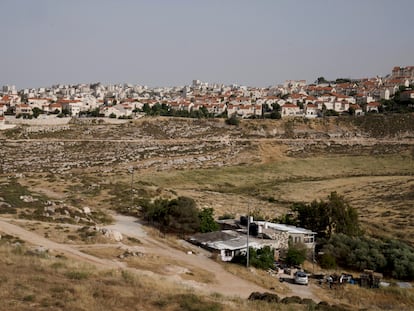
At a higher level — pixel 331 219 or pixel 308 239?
pixel 331 219

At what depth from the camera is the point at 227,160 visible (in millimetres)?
72250

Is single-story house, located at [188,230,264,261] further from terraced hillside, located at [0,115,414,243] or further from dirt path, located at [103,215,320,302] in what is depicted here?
terraced hillside, located at [0,115,414,243]

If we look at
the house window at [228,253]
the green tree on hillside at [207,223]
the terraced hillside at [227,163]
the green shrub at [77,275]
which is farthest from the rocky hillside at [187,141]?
the green shrub at [77,275]

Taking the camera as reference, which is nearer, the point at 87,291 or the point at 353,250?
the point at 87,291

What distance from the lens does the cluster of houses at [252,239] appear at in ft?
87.0

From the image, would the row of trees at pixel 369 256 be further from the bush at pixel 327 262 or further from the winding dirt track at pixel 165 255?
the winding dirt track at pixel 165 255

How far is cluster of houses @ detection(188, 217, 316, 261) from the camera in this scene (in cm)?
2653

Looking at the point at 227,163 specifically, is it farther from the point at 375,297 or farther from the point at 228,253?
the point at 375,297

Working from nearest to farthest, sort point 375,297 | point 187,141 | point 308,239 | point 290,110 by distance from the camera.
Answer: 1. point 375,297
2. point 308,239
3. point 187,141
4. point 290,110

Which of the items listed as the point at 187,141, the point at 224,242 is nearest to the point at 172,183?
the point at 187,141

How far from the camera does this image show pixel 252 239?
28.8 m

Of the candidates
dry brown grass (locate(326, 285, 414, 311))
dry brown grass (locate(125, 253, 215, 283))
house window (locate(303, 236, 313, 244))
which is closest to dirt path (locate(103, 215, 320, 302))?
dry brown grass (locate(125, 253, 215, 283))

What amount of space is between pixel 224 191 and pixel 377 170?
26992 mm

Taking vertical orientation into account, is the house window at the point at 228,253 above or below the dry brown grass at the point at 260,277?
above
